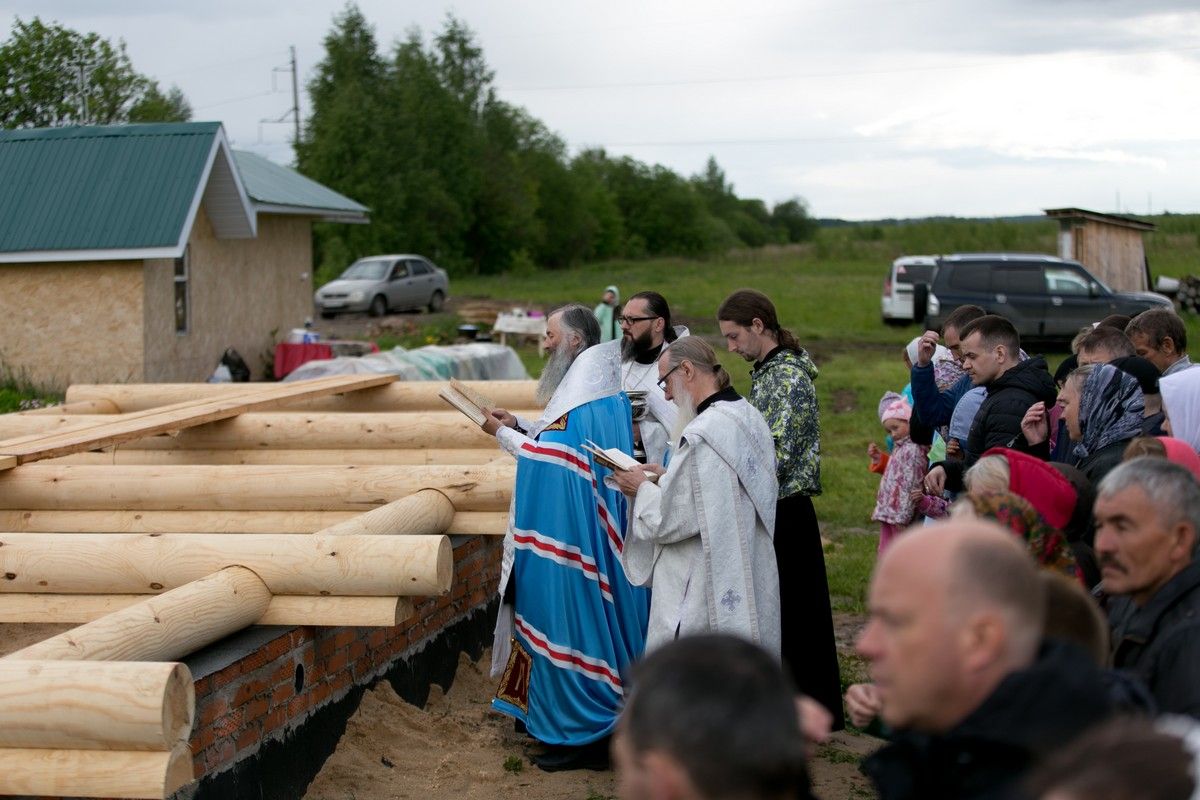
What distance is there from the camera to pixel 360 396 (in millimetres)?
10695

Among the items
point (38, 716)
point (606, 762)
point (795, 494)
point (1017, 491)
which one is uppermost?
point (1017, 491)

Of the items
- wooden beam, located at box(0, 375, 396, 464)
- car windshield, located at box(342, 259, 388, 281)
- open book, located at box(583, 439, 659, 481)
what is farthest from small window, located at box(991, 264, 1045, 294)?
open book, located at box(583, 439, 659, 481)

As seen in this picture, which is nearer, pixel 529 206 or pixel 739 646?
pixel 739 646

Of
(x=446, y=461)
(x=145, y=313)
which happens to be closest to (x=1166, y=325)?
(x=446, y=461)


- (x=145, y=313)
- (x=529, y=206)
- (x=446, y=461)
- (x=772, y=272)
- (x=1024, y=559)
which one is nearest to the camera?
(x=1024, y=559)

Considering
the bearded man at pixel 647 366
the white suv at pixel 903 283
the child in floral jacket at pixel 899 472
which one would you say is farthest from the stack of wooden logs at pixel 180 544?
the white suv at pixel 903 283

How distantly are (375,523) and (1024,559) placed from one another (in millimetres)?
4496

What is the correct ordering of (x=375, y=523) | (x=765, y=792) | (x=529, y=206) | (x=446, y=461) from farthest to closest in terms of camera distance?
1. (x=529, y=206)
2. (x=446, y=461)
3. (x=375, y=523)
4. (x=765, y=792)

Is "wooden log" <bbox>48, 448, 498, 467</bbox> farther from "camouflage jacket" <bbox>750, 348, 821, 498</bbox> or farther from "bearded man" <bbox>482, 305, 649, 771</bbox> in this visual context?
"camouflage jacket" <bbox>750, 348, 821, 498</bbox>

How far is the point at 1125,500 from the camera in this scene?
3.01 meters

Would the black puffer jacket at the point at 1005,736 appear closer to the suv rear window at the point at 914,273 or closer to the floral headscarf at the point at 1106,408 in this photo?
the floral headscarf at the point at 1106,408

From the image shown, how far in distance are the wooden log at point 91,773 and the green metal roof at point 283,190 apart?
55.3 ft

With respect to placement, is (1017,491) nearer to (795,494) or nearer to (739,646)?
(739,646)

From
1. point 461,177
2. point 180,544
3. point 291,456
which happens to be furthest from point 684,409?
point 461,177
